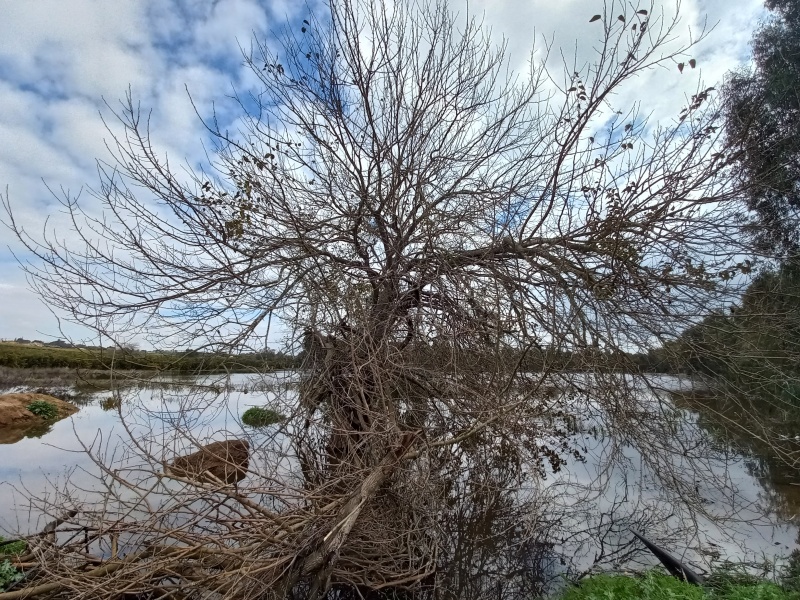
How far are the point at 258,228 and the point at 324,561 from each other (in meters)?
3.68

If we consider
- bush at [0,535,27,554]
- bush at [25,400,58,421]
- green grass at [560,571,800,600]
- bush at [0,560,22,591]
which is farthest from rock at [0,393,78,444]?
green grass at [560,571,800,600]

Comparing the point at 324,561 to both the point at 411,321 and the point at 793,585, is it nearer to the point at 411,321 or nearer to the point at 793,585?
the point at 411,321

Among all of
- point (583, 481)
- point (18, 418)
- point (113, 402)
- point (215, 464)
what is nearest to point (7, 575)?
point (113, 402)

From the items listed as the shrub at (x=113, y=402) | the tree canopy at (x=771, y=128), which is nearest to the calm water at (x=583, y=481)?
the shrub at (x=113, y=402)

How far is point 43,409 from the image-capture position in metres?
14.5

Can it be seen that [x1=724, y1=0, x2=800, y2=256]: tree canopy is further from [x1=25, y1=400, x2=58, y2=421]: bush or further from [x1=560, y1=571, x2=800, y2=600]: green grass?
[x1=25, y1=400, x2=58, y2=421]: bush

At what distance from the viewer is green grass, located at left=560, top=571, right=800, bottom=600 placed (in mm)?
3801

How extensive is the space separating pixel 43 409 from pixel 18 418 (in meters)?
0.83

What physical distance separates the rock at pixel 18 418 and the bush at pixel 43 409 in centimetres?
10

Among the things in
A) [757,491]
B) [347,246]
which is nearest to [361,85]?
[347,246]

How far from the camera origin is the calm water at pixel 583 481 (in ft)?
14.5

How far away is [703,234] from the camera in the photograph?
201 inches

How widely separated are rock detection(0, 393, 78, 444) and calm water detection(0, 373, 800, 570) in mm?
4346

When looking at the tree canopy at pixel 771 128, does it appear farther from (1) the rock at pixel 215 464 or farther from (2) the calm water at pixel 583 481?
(1) the rock at pixel 215 464
